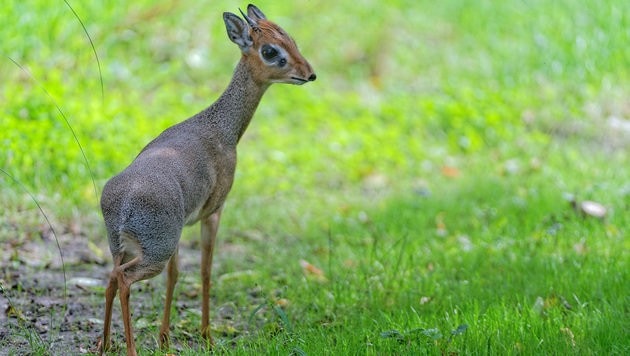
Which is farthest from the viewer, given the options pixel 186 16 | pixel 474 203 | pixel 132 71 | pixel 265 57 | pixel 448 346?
pixel 186 16

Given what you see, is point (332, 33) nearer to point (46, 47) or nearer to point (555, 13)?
point (555, 13)

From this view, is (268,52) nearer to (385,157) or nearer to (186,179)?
(186,179)

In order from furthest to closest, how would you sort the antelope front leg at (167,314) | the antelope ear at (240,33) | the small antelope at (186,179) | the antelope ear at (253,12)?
the antelope ear at (253,12) < the antelope ear at (240,33) < the antelope front leg at (167,314) < the small antelope at (186,179)

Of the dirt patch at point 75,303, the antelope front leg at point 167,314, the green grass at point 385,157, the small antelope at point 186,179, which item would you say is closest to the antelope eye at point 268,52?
the small antelope at point 186,179

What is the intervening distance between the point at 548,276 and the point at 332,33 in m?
4.98

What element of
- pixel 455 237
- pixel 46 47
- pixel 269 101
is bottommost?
pixel 455 237

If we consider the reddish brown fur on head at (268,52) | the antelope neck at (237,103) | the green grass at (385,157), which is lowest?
the green grass at (385,157)

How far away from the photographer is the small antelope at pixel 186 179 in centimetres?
330

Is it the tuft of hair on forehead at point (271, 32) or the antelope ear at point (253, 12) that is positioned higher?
the antelope ear at point (253, 12)

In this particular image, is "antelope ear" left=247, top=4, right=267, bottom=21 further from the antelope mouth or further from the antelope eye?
the antelope mouth

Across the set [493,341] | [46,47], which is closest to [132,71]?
[46,47]

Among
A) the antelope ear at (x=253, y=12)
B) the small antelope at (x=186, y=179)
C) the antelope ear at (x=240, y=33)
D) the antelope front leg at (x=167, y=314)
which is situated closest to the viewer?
the small antelope at (x=186, y=179)

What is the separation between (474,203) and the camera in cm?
610

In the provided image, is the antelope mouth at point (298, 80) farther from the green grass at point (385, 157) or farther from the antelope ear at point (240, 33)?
the green grass at point (385, 157)
